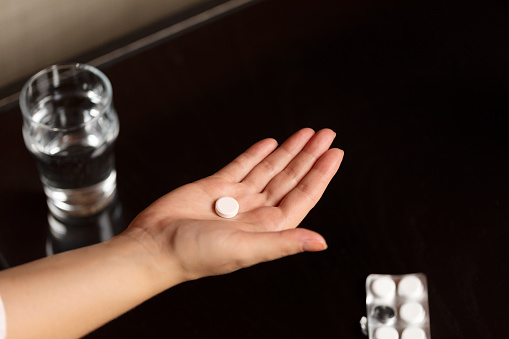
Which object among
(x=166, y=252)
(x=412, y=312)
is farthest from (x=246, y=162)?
(x=412, y=312)

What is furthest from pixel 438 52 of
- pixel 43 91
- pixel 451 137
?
Answer: pixel 43 91

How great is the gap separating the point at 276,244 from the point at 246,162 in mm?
227

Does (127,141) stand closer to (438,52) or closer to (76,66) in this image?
(76,66)

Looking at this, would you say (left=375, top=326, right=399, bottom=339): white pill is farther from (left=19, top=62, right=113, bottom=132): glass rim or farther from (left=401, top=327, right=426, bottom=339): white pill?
(left=19, top=62, right=113, bottom=132): glass rim

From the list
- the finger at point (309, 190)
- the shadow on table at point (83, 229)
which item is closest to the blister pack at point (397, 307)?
the finger at point (309, 190)

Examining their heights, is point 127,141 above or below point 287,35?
below

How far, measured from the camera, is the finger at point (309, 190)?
0.90 meters

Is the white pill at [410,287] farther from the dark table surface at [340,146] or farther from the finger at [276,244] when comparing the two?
the finger at [276,244]

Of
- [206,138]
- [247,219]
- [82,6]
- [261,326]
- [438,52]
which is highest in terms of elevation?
[82,6]

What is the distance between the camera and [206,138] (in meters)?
1.12

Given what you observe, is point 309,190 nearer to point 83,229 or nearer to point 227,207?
point 227,207

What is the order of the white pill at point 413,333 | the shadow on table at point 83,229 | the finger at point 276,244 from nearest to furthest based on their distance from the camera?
the finger at point 276,244, the white pill at point 413,333, the shadow on table at point 83,229

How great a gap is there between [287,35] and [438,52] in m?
0.28

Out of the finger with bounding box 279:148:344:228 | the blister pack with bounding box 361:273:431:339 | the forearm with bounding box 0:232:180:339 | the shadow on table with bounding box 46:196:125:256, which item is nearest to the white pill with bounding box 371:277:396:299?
the blister pack with bounding box 361:273:431:339
